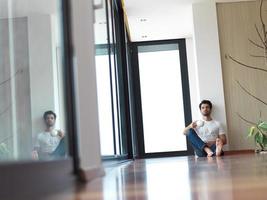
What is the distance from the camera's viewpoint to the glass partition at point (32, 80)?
4.16 ft

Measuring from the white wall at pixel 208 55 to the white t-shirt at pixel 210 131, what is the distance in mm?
105

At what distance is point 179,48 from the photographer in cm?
695

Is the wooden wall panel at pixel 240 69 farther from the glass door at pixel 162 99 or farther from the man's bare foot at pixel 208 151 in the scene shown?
the glass door at pixel 162 99

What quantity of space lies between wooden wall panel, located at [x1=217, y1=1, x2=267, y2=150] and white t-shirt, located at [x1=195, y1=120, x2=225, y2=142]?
0.53 feet

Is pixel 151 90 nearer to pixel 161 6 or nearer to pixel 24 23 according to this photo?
pixel 161 6

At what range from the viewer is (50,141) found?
1162 millimetres

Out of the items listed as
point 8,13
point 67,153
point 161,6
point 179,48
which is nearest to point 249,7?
point 161,6

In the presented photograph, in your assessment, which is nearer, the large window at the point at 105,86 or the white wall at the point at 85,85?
the white wall at the point at 85,85

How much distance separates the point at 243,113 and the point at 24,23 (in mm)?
4218

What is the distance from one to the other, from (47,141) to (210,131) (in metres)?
4.38

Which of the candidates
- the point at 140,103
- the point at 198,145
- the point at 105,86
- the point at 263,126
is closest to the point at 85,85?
the point at 105,86

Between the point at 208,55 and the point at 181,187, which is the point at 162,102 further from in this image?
the point at 181,187

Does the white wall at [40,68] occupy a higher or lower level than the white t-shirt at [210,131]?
higher

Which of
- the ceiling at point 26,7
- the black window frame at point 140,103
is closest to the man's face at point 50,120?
the ceiling at point 26,7
